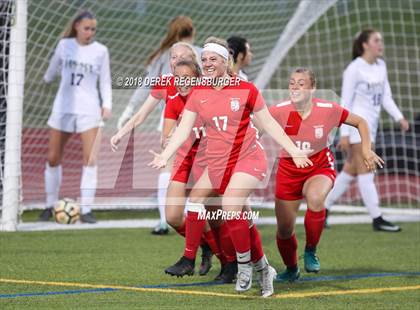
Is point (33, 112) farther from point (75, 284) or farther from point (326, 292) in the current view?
point (326, 292)

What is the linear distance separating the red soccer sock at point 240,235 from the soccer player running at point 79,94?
437cm

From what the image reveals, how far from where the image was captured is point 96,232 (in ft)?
33.2

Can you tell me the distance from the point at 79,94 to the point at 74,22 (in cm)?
77

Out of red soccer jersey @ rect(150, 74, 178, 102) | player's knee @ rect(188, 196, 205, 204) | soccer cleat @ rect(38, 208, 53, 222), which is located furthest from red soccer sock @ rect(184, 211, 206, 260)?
soccer cleat @ rect(38, 208, 53, 222)

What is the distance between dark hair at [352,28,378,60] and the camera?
10742 mm

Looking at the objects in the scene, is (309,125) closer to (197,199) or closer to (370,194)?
(197,199)

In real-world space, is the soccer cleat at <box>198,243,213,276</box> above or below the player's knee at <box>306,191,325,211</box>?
below

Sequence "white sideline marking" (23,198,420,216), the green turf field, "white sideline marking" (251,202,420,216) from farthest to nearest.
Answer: "white sideline marking" (251,202,420,216) < "white sideline marking" (23,198,420,216) < the green turf field

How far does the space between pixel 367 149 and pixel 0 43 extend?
17.0 feet

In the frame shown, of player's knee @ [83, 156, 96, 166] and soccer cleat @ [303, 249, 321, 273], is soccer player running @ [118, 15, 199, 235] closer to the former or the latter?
player's knee @ [83, 156, 96, 166]

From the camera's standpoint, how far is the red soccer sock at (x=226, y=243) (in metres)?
7.03

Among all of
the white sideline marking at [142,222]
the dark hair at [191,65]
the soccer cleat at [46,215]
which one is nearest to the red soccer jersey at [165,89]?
the dark hair at [191,65]

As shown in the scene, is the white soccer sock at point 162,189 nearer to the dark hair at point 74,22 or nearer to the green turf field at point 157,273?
the green turf field at point 157,273

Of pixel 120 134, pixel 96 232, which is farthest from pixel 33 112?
pixel 120 134
